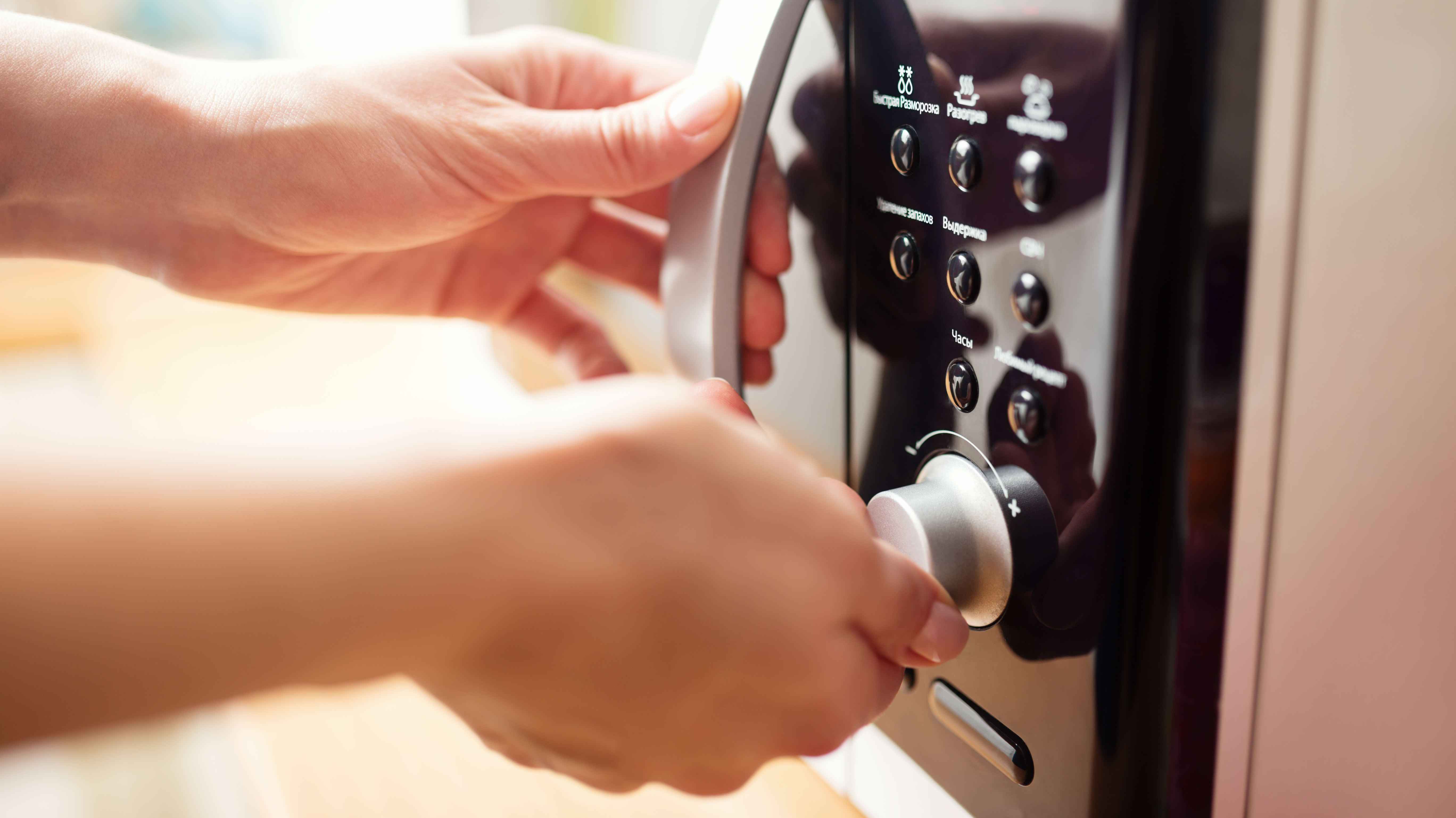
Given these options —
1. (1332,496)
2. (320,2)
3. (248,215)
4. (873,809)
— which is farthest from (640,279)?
(320,2)

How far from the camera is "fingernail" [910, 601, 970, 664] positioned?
0.29 meters

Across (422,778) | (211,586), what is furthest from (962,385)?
(422,778)

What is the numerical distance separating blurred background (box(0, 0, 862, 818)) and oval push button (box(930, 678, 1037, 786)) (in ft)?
0.37

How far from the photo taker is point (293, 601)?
0.18 metres

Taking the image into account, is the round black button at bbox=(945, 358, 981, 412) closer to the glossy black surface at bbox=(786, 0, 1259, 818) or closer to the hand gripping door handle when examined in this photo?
the glossy black surface at bbox=(786, 0, 1259, 818)

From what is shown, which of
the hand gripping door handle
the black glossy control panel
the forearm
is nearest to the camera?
the forearm

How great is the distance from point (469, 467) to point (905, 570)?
0.13 meters

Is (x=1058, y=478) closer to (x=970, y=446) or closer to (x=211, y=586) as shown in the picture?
(x=970, y=446)

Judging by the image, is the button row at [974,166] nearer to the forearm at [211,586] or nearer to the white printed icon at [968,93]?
the white printed icon at [968,93]

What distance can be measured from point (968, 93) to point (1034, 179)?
0.04 m

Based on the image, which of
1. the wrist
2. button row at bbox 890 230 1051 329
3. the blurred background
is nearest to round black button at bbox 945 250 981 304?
button row at bbox 890 230 1051 329

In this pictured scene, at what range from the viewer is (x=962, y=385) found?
1.10 feet

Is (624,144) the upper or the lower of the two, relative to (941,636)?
upper

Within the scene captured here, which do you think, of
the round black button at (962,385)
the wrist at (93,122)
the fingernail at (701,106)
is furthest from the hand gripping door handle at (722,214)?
the wrist at (93,122)
